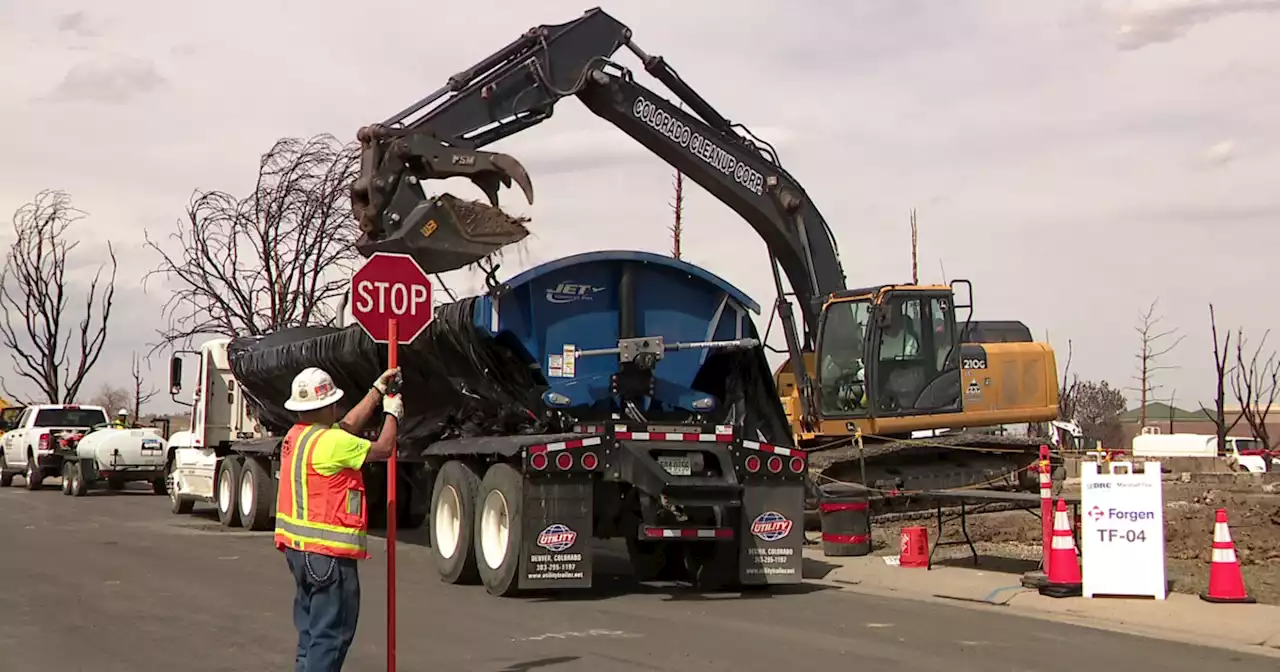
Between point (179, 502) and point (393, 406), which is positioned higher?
point (393, 406)

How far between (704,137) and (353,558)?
13.1 metres

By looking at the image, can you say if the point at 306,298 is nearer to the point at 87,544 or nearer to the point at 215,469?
the point at 215,469

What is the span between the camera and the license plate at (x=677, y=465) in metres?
13.0

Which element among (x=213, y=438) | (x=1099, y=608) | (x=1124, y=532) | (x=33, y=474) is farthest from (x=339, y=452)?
(x=33, y=474)

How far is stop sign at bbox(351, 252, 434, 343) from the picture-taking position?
1056 cm

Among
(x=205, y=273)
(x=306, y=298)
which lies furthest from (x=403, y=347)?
(x=205, y=273)

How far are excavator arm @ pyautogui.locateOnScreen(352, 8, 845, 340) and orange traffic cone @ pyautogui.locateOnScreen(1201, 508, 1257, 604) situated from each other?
27.2ft

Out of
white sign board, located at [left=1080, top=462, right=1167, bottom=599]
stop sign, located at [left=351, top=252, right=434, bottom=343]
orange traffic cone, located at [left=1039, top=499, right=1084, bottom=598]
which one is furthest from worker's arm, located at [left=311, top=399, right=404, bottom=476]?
white sign board, located at [left=1080, top=462, right=1167, bottom=599]

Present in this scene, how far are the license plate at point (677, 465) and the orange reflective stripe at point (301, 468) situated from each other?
619cm

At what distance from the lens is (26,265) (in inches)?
1564

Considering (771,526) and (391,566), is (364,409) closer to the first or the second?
(391,566)

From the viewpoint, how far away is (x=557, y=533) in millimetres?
12383

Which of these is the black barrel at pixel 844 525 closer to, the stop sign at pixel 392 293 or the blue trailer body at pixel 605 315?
the blue trailer body at pixel 605 315

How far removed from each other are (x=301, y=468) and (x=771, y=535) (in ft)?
23.0
